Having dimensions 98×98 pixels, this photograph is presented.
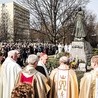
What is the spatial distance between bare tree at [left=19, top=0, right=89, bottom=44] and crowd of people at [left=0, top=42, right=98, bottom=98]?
36.2m

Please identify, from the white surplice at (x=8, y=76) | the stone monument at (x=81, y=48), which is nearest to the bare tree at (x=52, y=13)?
the stone monument at (x=81, y=48)

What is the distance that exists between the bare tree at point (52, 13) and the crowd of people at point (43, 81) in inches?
1424

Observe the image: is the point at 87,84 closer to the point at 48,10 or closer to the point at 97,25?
the point at 48,10

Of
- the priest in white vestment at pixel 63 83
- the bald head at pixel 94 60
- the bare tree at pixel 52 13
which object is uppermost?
the bare tree at pixel 52 13

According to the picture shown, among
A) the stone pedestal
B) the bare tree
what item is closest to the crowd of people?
the stone pedestal

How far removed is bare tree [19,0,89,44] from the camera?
153 feet

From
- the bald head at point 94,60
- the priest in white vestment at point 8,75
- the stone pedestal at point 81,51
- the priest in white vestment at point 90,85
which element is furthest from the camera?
the stone pedestal at point 81,51

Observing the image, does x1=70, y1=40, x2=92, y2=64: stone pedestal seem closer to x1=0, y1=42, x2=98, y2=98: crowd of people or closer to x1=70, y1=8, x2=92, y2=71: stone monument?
x1=70, y1=8, x2=92, y2=71: stone monument

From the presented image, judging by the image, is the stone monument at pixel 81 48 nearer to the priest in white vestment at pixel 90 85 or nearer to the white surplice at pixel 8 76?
the white surplice at pixel 8 76

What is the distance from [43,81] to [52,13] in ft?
126

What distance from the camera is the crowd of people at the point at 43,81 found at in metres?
8.32

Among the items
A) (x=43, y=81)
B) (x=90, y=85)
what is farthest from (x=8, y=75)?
(x=90, y=85)

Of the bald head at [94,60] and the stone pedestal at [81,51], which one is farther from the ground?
Result: the bald head at [94,60]

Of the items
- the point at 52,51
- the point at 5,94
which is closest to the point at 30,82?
the point at 5,94
